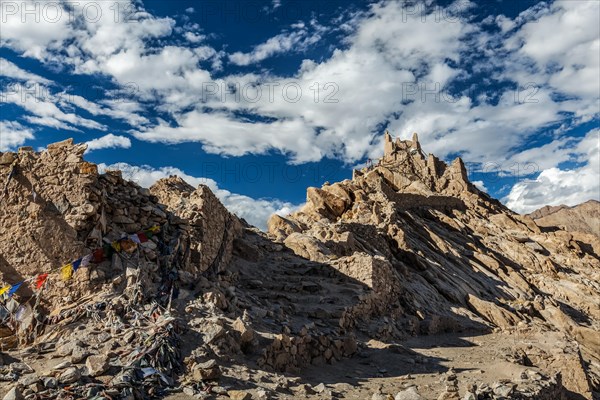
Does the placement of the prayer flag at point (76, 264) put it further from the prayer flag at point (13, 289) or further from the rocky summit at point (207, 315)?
the prayer flag at point (13, 289)

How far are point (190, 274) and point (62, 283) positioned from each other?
2756 mm

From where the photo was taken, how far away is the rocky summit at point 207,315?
715cm

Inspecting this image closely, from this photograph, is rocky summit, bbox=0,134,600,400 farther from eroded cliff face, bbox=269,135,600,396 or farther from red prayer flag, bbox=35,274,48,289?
eroded cliff face, bbox=269,135,600,396

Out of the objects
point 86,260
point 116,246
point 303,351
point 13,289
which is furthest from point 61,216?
point 303,351

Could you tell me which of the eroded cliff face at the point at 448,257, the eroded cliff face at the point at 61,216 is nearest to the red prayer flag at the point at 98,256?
the eroded cliff face at the point at 61,216

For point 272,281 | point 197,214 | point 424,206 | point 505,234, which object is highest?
point 424,206

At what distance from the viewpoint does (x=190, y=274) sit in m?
10.3

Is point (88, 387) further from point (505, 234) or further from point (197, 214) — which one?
point (505, 234)

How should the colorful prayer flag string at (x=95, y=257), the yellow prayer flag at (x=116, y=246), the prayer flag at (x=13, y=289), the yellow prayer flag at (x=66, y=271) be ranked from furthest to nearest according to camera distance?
the yellow prayer flag at (x=116, y=246) → the yellow prayer flag at (x=66, y=271) → the colorful prayer flag string at (x=95, y=257) → the prayer flag at (x=13, y=289)

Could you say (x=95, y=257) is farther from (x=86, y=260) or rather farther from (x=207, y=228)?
(x=207, y=228)

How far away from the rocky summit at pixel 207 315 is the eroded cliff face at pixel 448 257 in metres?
0.19

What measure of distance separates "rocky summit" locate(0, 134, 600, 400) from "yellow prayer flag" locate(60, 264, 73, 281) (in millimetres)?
29

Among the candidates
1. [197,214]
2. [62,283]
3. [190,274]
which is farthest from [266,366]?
[197,214]

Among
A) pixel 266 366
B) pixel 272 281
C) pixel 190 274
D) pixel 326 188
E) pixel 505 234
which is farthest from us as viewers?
pixel 505 234
